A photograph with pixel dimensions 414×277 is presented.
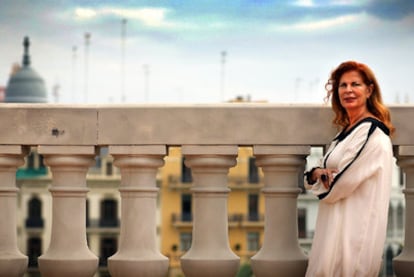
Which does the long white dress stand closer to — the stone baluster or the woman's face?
the woman's face

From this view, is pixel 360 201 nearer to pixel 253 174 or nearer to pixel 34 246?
pixel 34 246

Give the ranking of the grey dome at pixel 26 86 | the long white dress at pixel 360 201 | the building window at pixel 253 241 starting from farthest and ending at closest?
the building window at pixel 253 241 < the grey dome at pixel 26 86 < the long white dress at pixel 360 201

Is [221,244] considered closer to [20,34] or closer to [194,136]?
[194,136]

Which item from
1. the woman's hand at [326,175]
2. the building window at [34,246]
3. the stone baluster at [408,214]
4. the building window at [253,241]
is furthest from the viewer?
the building window at [253,241]

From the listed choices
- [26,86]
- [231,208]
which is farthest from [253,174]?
[26,86]

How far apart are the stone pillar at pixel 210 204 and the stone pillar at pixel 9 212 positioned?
130 centimetres

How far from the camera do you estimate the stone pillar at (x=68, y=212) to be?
988cm

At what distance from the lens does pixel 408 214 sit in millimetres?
9805

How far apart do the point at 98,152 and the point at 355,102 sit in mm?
2124

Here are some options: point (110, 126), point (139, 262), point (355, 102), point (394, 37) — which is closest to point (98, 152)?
point (110, 126)

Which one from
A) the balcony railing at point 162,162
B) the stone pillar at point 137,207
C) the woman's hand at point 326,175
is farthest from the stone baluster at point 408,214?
the stone pillar at point 137,207

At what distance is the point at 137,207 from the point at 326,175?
158 cm

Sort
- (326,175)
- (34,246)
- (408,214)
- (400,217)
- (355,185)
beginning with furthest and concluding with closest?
(34,246) < (400,217) < (408,214) < (326,175) < (355,185)

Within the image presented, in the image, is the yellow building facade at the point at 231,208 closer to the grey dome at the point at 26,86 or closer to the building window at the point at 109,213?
the building window at the point at 109,213
